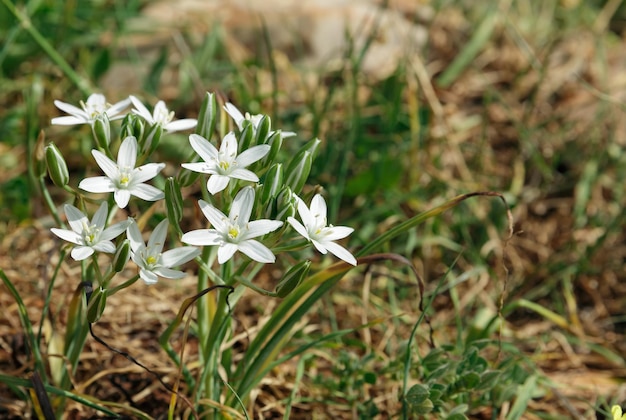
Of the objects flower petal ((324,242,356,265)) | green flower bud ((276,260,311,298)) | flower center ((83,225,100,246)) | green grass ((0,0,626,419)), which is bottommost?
green grass ((0,0,626,419))

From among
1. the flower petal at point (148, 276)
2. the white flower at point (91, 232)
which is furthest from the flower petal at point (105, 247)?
the flower petal at point (148, 276)

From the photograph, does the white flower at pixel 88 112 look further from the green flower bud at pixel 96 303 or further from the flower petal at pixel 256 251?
the flower petal at pixel 256 251

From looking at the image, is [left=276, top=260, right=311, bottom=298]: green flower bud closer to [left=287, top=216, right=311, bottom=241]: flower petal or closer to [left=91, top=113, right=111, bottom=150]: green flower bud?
[left=287, top=216, right=311, bottom=241]: flower petal

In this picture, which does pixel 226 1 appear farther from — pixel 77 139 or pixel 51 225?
pixel 51 225

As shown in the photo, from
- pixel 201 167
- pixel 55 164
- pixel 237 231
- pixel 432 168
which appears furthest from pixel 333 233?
pixel 432 168

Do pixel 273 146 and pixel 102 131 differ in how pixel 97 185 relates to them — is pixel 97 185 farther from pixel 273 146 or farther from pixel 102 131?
pixel 273 146

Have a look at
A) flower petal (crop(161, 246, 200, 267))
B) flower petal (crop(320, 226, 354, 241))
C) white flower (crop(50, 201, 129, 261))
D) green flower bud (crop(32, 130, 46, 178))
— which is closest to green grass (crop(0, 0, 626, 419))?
green flower bud (crop(32, 130, 46, 178))

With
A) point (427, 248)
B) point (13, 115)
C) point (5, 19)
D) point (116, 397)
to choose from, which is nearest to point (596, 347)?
point (427, 248)
